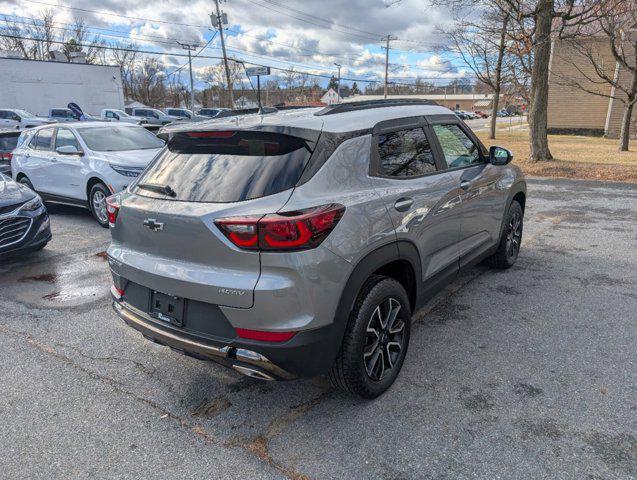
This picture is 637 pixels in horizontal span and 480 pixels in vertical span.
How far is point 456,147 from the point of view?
13.2ft

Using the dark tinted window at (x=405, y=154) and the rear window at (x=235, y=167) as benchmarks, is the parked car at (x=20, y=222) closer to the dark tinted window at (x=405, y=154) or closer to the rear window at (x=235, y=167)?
the rear window at (x=235, y=167)

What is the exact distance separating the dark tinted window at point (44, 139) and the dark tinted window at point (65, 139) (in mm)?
271

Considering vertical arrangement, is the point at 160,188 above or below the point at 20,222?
above

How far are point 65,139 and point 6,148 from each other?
3.73 m

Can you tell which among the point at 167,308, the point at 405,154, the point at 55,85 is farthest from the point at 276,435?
the point at 55,85

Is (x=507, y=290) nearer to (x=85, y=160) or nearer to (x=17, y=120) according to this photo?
(x=85, y=160)

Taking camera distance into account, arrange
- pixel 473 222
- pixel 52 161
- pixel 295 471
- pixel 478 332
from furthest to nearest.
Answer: pixel 52 161
pixel 473 222
pixel 478 332
pixel 295 471

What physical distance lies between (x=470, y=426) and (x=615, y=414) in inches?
34.6

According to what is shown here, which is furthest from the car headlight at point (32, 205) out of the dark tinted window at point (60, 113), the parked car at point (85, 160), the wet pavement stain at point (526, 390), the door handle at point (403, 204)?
the dark tinted window at point (60, 113)

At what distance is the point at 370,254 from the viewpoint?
2688mm

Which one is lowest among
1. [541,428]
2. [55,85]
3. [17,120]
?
[541,428]

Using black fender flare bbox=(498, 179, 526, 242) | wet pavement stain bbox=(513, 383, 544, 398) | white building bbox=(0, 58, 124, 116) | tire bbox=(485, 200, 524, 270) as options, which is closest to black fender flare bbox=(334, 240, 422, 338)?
wet pavement stain bbox=(513, 383, 544, 398)

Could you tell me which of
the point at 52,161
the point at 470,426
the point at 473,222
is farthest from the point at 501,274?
the point at 52,161

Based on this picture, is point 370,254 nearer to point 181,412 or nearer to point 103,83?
point 181,412
